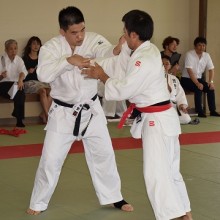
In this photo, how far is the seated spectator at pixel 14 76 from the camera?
31.6ft

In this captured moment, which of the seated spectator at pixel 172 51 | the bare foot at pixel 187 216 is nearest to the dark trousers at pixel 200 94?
the seated spectator at pixel 172 51

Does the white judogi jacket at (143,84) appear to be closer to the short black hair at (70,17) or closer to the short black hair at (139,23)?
the short black hair at (139,23)

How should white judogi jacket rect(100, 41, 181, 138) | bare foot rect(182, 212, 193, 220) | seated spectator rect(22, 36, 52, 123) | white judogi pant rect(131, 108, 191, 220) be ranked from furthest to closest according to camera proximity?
seated spectator rect(22, 36, 52, 123), bare foot rect(182, 212, 193, 220), white judogi pant rect(131, 108, 191, 220), white judogi jacket rect(100, 41, 181, 138)

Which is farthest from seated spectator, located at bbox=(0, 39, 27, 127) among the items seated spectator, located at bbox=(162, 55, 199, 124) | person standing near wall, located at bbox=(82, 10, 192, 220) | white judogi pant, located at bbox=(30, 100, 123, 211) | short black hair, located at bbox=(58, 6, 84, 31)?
person standing near wall, located at bbox=(82, 10, 192, 220)

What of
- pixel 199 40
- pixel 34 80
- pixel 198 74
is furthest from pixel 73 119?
pixel 198 74

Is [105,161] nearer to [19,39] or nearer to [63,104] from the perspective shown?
[63,104]

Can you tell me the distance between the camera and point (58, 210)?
5023mm

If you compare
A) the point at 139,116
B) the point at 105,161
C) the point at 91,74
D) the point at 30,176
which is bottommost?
the point at 30,176

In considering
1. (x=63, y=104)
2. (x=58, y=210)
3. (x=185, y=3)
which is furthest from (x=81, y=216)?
(x=185, y=3)

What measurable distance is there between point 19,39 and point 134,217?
20.2 ft

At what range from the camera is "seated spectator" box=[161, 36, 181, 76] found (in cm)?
1076

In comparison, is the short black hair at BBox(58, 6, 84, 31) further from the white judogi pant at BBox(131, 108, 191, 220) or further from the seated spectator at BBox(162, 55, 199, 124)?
the seated spectator at BBox(162, 55, 199, 124)

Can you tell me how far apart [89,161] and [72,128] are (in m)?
0.35

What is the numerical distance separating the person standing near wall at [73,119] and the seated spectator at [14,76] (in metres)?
4.84
